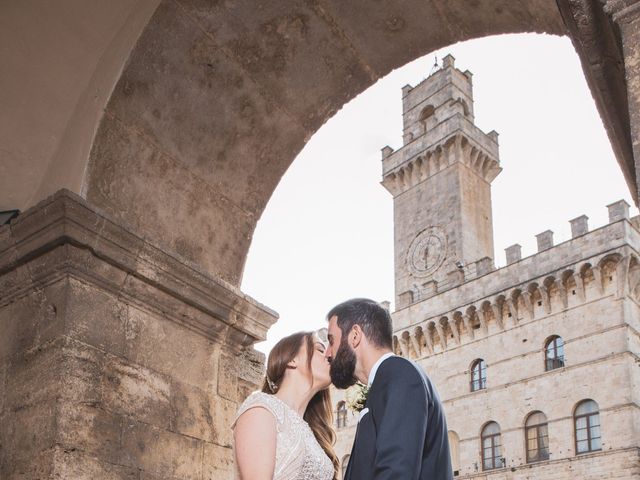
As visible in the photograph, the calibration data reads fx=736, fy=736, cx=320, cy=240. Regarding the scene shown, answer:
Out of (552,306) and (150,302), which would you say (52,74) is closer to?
(150,302)

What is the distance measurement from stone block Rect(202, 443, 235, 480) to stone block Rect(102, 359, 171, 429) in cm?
26

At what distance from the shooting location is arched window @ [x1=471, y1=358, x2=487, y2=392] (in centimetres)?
2148

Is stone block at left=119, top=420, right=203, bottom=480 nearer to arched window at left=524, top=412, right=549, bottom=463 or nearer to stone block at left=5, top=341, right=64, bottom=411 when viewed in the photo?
stone block at left=5, top=341, right=64, bottom=411

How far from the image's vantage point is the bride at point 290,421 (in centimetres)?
187

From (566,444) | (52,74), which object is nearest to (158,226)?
(52,74)

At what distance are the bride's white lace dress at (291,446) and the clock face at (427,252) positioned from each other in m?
24.0

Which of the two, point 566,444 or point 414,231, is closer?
point 566,444

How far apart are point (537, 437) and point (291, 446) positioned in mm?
18994

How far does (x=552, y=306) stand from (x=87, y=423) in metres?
19.3

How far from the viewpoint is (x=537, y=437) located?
19.5 m

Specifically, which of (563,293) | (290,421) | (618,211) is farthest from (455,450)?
(290,421)

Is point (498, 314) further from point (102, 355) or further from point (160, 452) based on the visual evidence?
point (102, 355)

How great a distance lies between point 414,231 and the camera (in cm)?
2727

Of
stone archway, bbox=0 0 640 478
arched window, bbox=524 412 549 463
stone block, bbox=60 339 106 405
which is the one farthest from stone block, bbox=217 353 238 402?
arched window, bbox=524 412 549 463
